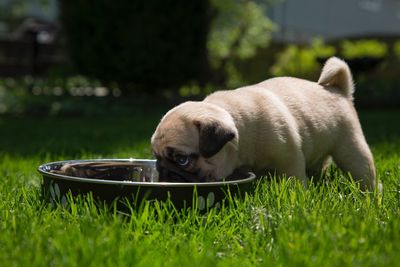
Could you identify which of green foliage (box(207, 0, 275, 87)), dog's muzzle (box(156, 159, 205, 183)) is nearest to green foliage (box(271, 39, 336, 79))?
green foliage (box(207, 0, 275, 87))

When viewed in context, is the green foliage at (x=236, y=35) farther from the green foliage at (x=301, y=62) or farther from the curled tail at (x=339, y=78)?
the curled tail at (x=339, y=78)

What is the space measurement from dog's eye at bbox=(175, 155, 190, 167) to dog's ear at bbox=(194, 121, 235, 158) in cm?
14

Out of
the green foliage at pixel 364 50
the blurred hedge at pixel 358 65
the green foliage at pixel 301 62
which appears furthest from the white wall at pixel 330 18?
the green foliage at pixel 364 50

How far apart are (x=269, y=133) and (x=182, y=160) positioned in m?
0.55

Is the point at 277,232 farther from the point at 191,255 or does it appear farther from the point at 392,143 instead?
the point at 392,143

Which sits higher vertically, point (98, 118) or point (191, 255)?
point (191, 255)

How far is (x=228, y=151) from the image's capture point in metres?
3.40

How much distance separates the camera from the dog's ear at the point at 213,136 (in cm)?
312

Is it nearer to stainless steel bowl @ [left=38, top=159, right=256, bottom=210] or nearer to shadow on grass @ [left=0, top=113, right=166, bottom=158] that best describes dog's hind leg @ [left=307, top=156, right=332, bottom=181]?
stainless steel bowl @ [left=38, top=159, right=256, bottom=210]

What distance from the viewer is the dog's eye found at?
10.7ft

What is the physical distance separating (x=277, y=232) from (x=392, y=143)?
388 centimetres

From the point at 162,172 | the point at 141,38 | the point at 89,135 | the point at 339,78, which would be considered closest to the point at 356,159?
the point at 339,78

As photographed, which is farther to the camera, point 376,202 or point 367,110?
point 367,110

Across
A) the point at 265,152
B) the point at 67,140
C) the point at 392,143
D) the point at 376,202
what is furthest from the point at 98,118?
the point at 376,202
